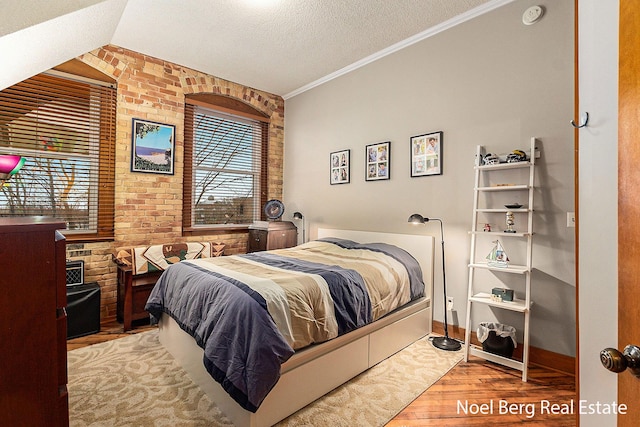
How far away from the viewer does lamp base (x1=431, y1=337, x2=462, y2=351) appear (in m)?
2.68

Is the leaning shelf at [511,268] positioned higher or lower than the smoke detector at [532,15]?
lower

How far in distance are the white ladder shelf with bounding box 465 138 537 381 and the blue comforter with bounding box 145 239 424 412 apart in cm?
54

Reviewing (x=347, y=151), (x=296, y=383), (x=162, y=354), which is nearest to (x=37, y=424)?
(x=296, y=383)

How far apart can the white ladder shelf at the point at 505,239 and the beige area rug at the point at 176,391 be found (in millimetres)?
412

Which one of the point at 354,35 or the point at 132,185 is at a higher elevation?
the point at 354,35

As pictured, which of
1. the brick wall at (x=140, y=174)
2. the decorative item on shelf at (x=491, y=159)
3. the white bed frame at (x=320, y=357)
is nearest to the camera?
the white bed frame at (x=320, y=357)

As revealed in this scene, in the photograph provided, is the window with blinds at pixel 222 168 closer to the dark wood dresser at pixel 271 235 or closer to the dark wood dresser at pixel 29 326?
the dark wood dresser at pixel 271 235

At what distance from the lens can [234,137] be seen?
446 cm

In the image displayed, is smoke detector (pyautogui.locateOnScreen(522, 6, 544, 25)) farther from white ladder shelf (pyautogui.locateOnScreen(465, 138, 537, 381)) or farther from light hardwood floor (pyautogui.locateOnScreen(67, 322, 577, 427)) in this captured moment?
light hardwood floor (pyautogui.locateOnScreen(67, 322, 577, 427))

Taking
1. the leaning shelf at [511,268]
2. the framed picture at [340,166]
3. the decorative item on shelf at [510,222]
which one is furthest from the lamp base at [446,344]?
the framed picture at [340,166]

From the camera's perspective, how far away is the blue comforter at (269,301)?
63.1 inches

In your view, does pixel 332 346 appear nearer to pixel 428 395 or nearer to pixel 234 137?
pixel 428 395

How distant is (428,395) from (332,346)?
2.35 feet

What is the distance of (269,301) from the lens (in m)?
1.77
